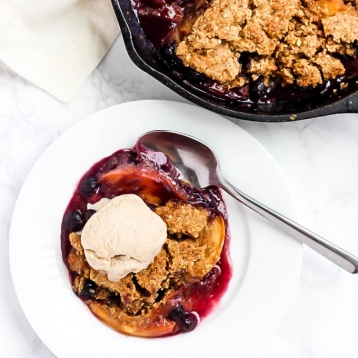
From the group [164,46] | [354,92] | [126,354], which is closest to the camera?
[354,92]

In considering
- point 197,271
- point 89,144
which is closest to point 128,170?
point 89,144

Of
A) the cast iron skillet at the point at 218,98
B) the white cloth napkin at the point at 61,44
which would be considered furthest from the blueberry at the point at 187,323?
the white cloth napkin at the point at 61,44

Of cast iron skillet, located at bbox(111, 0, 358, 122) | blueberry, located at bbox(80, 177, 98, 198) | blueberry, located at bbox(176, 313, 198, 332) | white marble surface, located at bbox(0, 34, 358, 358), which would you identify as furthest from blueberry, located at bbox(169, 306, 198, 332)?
cast iron skillet, located at bbox(111, 0, 358, 122)

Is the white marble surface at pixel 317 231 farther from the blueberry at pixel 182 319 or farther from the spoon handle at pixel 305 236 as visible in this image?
the blueberry at pixel 182 319

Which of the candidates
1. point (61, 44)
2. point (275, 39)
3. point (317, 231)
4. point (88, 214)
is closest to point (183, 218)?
point (88, 214)

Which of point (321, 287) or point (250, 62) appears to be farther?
point (321, 287)

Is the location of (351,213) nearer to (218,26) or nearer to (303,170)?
(303,170)

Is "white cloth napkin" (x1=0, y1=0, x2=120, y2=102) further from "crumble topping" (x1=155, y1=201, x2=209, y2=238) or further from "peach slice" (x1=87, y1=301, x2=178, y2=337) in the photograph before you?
"peach slice" (x1=87, y1=301, x2=178, y2=337)
